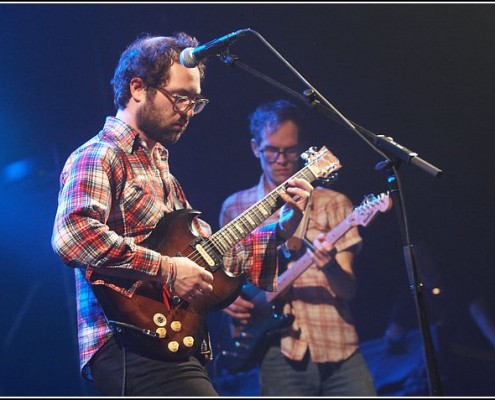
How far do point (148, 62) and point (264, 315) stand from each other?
2084mm

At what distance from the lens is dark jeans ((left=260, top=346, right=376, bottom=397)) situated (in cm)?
393

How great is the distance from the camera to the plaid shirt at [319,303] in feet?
13.2

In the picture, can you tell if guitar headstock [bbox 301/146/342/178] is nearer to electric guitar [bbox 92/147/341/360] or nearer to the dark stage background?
electric guitar [bbox 92/147/341/360]

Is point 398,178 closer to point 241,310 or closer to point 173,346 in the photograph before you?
point 173,346

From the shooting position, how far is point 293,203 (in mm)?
2805

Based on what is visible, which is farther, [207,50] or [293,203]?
[293,203]

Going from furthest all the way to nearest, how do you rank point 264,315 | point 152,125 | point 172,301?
point 264,315 → point 152,125 → point 172,301

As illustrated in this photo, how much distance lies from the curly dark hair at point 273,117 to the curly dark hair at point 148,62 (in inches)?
66.4

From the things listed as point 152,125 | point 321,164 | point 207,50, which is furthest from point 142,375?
point 321,164

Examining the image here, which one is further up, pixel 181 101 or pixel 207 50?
pixel 207 50

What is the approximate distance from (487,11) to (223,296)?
11.1 ft

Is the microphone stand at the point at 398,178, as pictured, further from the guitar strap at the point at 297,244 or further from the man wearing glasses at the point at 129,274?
the guitar strap at the point at 297,244

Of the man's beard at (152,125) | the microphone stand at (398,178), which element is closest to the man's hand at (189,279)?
the man's beard at (152,125)

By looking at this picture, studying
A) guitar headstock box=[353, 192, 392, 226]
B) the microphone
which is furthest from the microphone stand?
guitar headstock box=[353, 192, 392, 226]
